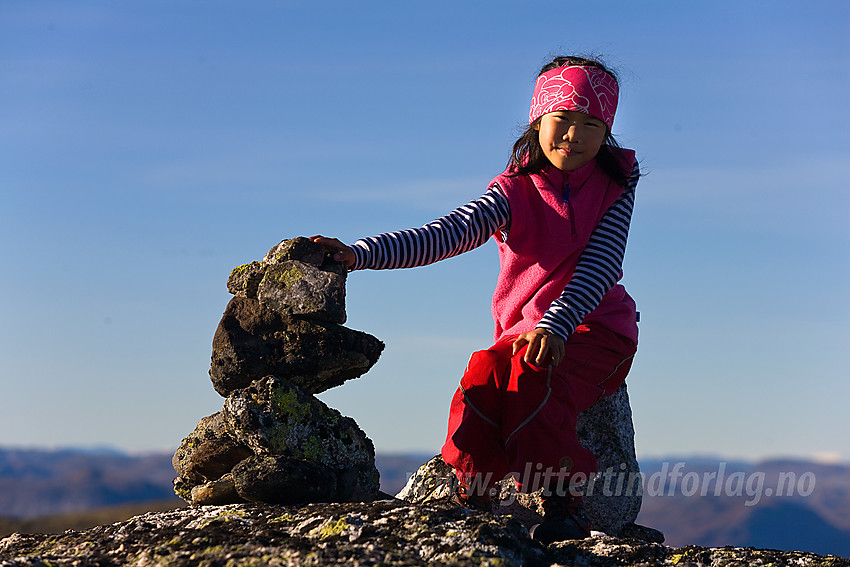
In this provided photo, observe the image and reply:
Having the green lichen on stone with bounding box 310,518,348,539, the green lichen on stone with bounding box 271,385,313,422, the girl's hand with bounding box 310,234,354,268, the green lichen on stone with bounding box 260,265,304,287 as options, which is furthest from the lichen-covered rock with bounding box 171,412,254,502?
the green lichen on stone with bounding box 310,518,348,539

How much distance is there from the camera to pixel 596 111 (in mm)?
6980

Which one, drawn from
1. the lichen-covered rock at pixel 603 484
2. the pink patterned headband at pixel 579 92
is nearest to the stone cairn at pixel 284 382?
the lichen-covered rock at pixel 603 484

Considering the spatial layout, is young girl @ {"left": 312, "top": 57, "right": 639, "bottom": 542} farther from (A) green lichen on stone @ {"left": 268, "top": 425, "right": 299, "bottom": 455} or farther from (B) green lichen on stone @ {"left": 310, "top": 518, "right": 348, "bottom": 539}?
(B) green lichen on stone @ {"left": 310, "top": 518, "right": 348, "bottom": 539}

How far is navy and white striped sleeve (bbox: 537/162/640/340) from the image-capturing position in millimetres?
6445

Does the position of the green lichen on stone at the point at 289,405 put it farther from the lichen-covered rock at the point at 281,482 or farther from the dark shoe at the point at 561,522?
the dark shoe at the point at 561,522

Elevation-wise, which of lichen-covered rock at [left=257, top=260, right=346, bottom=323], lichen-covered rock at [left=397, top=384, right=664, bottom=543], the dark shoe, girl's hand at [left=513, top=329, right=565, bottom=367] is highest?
lichen-covered rock at [left=257, top=260, right=346, bottom=323]

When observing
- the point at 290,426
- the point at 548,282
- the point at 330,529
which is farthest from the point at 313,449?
the point at 548,282

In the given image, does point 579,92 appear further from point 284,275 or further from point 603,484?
point 603,484

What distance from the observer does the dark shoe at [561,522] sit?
6.11 metres

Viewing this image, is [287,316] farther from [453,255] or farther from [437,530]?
[437,530]

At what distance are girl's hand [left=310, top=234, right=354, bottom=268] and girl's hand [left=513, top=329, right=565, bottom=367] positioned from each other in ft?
4.08

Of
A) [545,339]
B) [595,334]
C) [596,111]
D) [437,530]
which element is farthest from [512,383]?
[596,111]

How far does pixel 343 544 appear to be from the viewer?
16.2 ft

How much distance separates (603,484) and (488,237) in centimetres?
231
